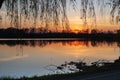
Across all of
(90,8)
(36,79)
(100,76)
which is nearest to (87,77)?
(100,76)

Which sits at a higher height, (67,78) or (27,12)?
(27,12)

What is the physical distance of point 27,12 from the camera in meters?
7.24

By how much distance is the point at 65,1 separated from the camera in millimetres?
7605

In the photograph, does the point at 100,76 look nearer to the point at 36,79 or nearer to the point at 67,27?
the point at 36,79

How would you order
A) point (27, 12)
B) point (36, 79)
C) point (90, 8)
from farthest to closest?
point (36, 79), point (90, 8), point (27, 12)

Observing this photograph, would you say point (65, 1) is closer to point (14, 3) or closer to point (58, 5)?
point (58, 5)

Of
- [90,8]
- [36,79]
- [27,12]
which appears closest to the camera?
[27,12]

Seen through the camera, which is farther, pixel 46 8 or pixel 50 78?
pixel 50 78

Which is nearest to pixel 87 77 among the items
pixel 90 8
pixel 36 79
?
pixel 36 79

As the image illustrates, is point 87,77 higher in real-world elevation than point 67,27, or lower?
lower

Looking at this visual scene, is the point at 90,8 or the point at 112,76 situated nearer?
the point at 90,8

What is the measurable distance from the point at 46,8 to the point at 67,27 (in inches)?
24.1

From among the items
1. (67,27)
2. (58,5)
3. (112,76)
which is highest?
(58,5)

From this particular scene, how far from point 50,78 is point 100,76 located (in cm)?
230
